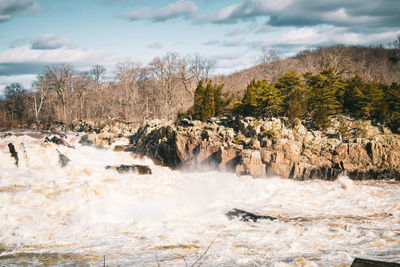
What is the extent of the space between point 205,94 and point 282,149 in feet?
37.5

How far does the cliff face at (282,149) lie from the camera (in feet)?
70.6

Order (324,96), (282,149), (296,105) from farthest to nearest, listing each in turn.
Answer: (324,96)
(296,105)
(282,149)

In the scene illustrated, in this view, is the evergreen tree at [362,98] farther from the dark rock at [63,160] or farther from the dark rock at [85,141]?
the dark rock at [85,141]

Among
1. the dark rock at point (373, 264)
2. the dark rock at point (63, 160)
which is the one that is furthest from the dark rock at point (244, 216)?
the dark rock at point (63, 160)

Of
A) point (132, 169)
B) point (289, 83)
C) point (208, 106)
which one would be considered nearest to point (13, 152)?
point (132, 169)

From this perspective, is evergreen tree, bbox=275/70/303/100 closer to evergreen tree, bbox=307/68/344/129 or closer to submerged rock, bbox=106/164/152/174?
evergreen tree, bbox=307/68/344/129

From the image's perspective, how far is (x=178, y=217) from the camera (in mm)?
14227

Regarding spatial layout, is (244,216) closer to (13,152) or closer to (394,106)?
(13,152)

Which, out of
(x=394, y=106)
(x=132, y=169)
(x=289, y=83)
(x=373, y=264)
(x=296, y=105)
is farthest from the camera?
(x=289, y=83)

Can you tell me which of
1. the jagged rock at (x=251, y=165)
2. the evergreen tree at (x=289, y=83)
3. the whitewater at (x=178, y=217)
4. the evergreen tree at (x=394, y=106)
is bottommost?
the whitewater at (x=178, y=217)

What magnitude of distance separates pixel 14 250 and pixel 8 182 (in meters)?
7.79

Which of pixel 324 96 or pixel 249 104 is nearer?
pixel 324 96

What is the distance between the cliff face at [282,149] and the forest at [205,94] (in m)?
1.80

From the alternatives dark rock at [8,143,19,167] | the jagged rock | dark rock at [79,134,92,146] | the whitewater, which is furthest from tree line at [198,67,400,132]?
dark rock at [8,143,19,167]
